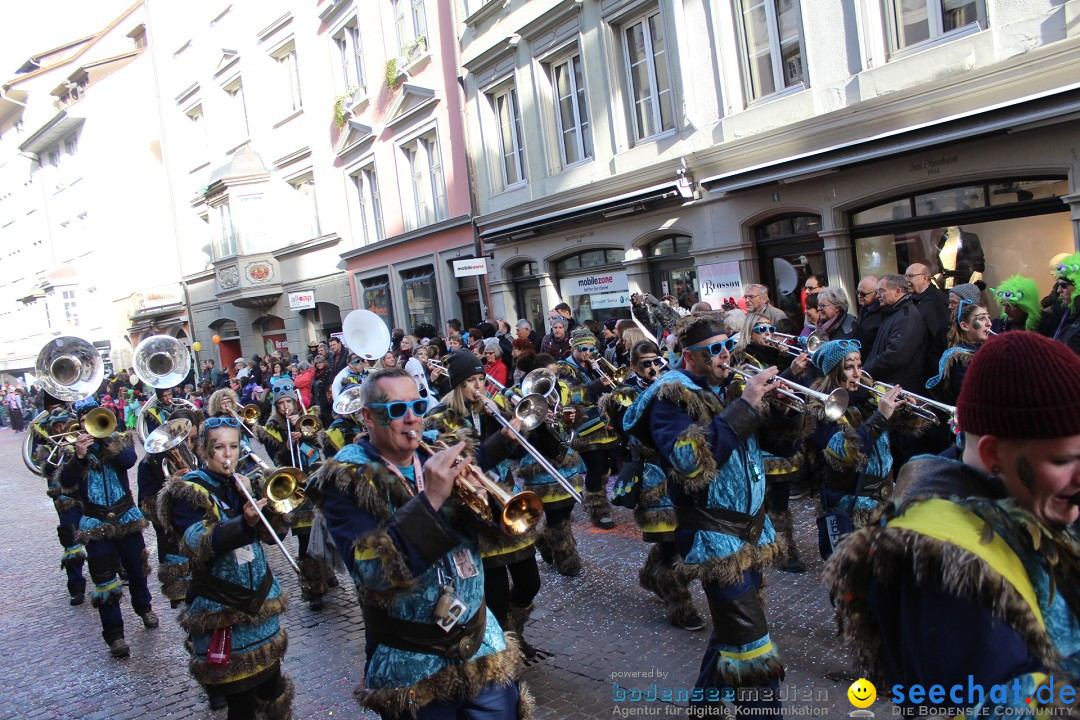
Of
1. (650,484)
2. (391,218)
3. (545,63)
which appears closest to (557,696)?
(650,484)

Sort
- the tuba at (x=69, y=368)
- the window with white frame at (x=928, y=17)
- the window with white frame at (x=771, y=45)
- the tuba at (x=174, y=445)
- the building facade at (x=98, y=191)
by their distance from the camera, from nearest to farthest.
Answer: the tuba at (x=174, y=445), the tuba at (x=69, y=368), the window with white frame at (x=928, y=17), the window with white frame at (x=771, y=45), the building facade at (x=98, y=191)

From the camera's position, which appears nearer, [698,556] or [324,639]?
[698,556]

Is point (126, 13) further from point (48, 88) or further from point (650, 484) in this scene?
point (650, 484)

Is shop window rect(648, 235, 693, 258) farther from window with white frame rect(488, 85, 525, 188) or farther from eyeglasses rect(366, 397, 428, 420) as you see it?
eyeglasses rect(366, 397, 428, 420)

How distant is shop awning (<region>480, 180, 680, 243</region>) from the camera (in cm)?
1379

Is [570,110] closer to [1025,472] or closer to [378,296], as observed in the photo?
[378,296]

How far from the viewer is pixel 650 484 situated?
18.6 ft

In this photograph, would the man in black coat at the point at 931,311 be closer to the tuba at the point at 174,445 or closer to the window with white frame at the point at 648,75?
the tuba at the point at 174,445

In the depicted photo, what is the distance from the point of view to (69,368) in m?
8.16

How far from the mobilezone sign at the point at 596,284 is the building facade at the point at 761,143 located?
0.19ft

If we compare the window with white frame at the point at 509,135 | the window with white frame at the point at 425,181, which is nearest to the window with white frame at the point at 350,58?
the window with white frame at the point at 425,181

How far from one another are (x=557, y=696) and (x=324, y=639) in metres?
2.38

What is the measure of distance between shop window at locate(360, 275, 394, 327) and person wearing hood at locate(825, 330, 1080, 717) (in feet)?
72.2

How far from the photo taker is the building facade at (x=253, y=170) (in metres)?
25.3
